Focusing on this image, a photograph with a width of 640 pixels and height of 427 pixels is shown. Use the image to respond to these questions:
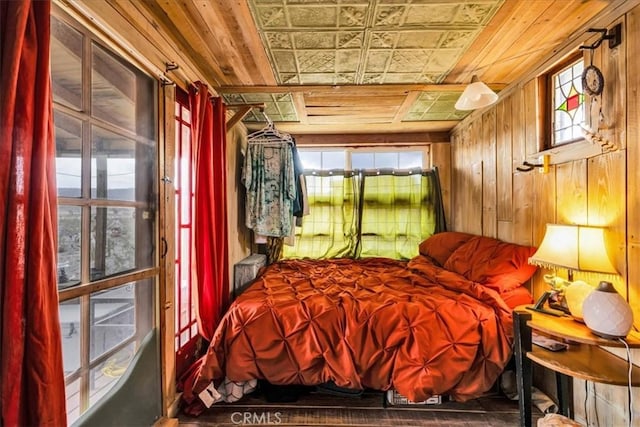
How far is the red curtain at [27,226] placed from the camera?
823mm

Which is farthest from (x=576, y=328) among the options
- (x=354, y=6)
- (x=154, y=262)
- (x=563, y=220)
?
(x=154, y=262)

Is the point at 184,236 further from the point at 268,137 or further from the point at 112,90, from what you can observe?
the point at 268,137

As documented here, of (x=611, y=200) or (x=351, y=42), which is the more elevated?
(x=351, y=42)

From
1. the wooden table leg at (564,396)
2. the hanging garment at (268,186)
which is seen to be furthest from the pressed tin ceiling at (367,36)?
the wooden table leg at (564,396)

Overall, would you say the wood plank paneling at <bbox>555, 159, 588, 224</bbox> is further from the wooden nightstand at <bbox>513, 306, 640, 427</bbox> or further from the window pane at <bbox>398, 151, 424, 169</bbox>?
the window pane at <bbox>398, 151, 424, 169</bbox>

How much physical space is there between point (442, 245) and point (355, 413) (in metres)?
1.82

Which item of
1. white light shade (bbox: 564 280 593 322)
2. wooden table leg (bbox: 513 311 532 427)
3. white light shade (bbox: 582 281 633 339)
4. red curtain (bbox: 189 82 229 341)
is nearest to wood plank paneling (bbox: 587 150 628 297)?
white light shade (bbox: 564 280 593 322)

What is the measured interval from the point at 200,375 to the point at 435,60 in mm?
2540

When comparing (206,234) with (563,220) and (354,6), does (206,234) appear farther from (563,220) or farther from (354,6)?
(563,220)

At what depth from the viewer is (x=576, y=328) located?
1.45m

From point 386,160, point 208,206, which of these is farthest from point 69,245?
point 386,160

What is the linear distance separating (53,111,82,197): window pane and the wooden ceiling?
40cm

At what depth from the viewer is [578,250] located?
1.54m

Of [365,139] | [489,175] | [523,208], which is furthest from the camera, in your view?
[365,139]
